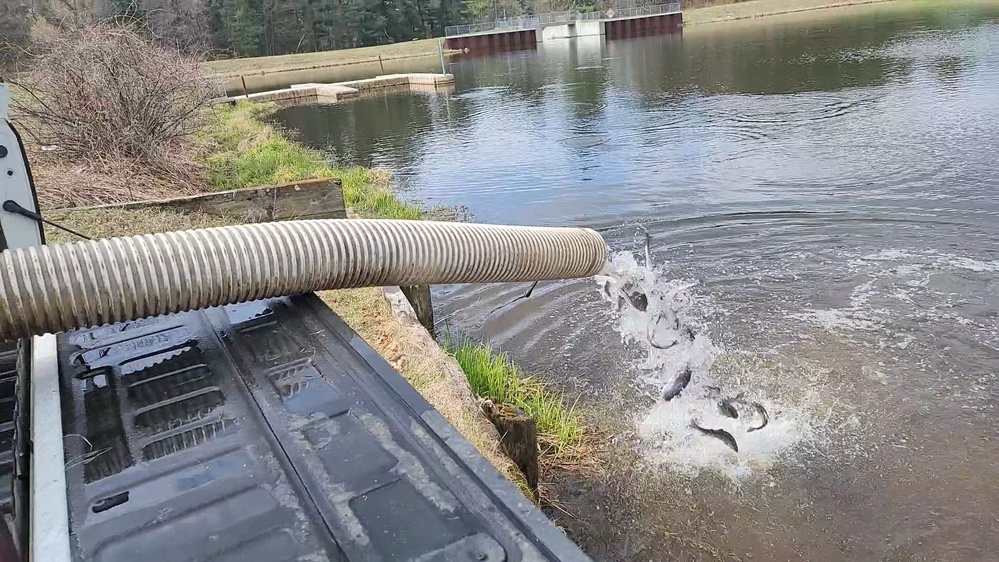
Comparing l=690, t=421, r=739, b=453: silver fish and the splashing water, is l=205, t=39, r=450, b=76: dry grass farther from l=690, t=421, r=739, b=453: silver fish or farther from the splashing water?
l=690, t=421, r=739, b=453: silver fish

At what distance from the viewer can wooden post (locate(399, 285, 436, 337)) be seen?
255 inches

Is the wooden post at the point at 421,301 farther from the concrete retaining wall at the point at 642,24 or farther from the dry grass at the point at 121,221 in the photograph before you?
the concrete retaining wall at the point at 642,24

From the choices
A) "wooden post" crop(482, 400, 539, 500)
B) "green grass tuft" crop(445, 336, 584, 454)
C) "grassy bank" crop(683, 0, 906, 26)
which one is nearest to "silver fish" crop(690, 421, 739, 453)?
"green grass tuft" crop(445, 336, 584, 454)

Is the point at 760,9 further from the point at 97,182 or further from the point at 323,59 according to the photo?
the point at 97,182

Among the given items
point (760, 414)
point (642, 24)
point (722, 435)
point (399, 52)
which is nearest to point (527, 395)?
point (722, 435)

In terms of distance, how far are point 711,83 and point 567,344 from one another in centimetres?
1798

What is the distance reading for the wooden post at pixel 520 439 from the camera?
15.3 ft

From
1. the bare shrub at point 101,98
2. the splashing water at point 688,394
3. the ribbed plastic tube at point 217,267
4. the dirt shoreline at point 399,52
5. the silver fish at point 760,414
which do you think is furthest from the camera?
the dirt shoreline at point 399,52

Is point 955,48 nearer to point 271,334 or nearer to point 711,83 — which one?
point 711,83

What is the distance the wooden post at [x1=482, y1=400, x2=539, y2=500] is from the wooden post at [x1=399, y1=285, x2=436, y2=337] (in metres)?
1.90

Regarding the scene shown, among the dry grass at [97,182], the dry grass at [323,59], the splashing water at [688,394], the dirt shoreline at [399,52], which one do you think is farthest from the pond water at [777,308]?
the dirt shoreline at [399,52]

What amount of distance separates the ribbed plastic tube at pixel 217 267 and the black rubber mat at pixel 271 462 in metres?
0.23

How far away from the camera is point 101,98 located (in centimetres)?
1078

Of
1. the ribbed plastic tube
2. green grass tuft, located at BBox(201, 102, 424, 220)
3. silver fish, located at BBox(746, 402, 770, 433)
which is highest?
the ribbed plastic tube
